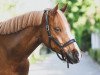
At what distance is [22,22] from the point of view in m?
6.29

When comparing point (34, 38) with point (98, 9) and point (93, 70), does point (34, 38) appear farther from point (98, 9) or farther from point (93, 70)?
point (93, 70)

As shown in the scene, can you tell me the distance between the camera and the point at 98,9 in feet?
44.3

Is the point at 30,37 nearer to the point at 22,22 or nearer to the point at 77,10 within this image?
the point at 22,22

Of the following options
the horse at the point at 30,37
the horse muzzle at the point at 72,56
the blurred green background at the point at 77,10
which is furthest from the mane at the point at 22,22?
the blurred green background at the point at 77,10

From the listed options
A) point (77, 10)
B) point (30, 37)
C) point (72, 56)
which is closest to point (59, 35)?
point (72, 56)

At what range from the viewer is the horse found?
20.0ft

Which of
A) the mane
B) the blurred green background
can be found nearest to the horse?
the mane

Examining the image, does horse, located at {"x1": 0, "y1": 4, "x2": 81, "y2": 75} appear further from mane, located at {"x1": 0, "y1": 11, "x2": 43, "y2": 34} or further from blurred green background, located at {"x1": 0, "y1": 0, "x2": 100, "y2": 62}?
blurred green background, located at {"x1": 0, "y1": 0, "x2": 100, "y2": 62}

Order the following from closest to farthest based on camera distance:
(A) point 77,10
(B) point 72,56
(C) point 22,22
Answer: (B) point 72,56 < (C) point 22,22 < (A) point 77,10

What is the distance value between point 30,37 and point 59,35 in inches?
17.3

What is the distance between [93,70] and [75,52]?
42.9 ft

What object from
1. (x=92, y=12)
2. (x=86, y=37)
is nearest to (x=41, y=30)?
(x=92, y=12)

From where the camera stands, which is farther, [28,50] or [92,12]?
[92,12]

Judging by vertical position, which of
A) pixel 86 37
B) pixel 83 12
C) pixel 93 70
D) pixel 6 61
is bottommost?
pixel 86 37
